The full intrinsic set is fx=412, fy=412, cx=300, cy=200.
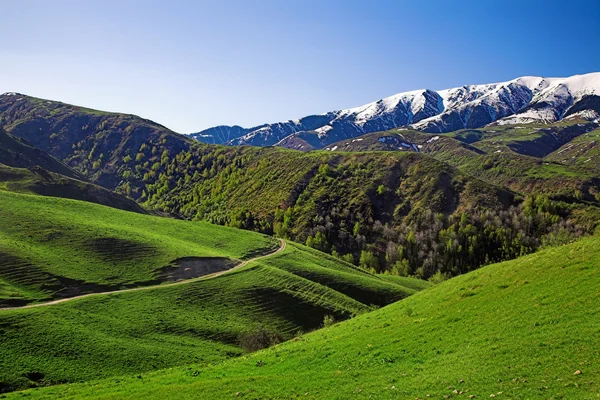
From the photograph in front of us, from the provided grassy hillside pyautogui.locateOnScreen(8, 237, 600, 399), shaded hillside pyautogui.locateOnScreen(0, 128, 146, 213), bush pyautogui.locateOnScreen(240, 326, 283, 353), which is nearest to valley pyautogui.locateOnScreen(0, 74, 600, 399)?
grassy hillside pyautogui.locateOnScreen(8, 237, 600, 399)

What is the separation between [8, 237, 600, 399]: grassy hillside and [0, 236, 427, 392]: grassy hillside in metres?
8.81

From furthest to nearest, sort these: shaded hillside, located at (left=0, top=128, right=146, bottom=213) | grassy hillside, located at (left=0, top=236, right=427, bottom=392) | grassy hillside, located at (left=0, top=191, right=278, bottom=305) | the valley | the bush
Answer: shaded hillside, located at (left=0, top=128, right=146, bottom=213)
grassy hillside, located at (left=0, top=191, right=278, bottom=305)
the bush
grassy hillside, located at (left=0, top=236, right=427, bottom=392)
the valley

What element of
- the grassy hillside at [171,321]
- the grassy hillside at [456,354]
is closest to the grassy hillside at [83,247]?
the grassy hillside at [171,321]

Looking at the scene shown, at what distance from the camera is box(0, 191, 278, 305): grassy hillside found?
64.9 m

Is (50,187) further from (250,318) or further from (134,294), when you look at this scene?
(250,318)

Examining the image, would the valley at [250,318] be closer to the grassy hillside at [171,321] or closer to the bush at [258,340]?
the grassy hillside at [171,321]

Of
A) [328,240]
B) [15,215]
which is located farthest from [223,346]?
[328,240]

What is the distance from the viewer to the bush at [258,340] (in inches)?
2250

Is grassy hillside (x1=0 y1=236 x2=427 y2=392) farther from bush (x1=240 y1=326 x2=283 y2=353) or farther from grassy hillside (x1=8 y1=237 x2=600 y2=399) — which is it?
grassy hillside (x1=8 y1=237 x2=600 y2=399)

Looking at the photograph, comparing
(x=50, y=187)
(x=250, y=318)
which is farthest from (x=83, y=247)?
(x=50, y=187)

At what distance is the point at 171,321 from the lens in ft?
203

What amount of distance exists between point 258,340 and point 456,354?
3604cm

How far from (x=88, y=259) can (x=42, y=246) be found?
8802 mm

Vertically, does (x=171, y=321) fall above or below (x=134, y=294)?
below
